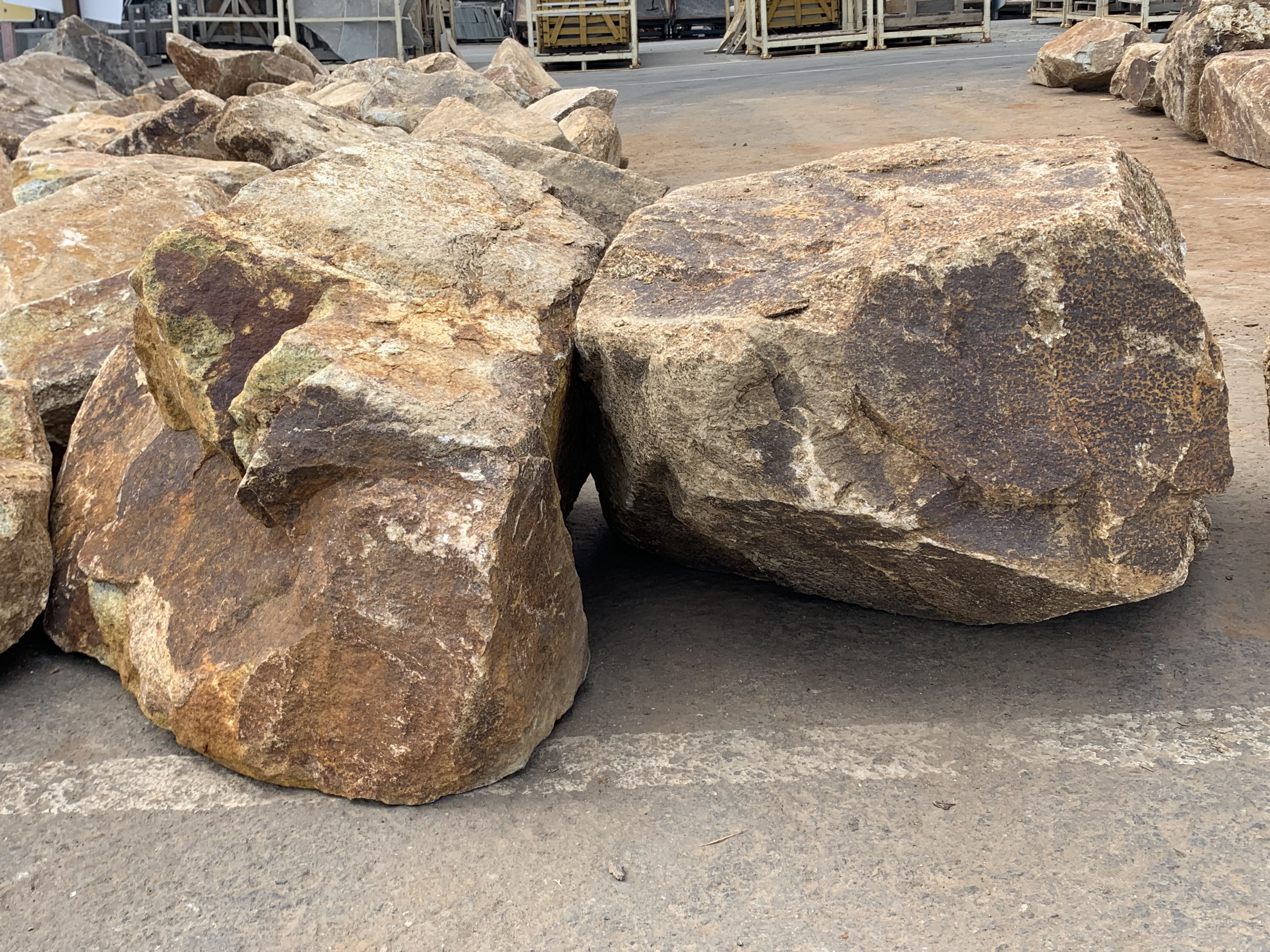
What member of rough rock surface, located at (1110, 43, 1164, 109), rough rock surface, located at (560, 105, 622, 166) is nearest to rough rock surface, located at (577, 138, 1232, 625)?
rough rock surface, located at (560, 105, 622, 166)

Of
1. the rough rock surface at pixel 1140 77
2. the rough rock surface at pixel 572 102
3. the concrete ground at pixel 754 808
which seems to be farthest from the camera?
the rough rock surface at pixel 1140 77

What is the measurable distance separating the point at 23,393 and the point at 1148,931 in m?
2.62

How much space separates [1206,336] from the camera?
81.5 inches

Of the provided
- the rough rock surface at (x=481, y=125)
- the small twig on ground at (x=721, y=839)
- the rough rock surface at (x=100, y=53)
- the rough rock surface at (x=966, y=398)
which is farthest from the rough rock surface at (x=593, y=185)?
the rough rock surface at (x=100, y=53)

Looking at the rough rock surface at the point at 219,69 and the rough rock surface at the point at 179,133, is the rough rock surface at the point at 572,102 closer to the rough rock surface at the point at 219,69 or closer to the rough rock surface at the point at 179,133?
the rough rock surface at the point at 179,133

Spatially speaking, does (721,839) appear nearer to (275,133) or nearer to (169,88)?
(275,133)

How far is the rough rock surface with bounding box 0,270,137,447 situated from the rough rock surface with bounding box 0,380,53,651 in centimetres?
30

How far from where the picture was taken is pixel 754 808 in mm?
2033

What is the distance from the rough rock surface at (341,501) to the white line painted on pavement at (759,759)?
0.27 feet

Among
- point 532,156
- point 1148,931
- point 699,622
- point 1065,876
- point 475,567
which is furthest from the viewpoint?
point 532,156

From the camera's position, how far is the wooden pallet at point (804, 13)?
1838 centimetres

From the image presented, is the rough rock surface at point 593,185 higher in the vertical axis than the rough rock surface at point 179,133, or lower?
lower

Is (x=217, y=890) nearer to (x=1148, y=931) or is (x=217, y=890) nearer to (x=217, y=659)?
(x=217, y=659)


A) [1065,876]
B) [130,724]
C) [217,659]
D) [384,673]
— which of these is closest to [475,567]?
[384,673]
